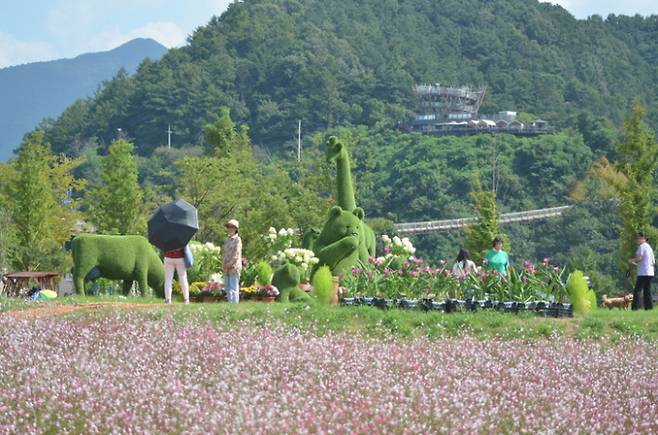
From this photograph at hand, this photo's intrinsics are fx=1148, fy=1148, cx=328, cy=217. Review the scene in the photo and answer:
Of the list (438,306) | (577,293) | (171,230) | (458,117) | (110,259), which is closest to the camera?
(438,306)

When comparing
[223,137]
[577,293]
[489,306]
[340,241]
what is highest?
[223,137]

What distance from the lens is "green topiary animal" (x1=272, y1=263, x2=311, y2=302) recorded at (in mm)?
18562

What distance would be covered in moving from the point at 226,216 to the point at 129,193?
3040mm

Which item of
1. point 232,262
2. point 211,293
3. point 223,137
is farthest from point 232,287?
point 223,137

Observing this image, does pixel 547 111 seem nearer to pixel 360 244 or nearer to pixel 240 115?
pixel 240 115

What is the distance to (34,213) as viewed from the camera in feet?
111

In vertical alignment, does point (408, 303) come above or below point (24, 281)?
above

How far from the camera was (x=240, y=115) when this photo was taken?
121 meters

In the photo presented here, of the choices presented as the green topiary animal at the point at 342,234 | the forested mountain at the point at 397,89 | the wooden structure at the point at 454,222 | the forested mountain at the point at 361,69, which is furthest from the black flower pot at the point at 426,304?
the forested mountain at the point at 361,69

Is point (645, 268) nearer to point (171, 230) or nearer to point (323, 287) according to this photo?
point (323, 287)

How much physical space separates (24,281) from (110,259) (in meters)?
12.2

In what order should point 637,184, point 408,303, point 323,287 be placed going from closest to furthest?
1. point 408,303
2. point 323,287
3. point 637,184

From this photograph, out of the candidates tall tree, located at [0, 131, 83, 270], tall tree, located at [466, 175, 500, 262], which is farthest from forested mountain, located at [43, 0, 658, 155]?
tall tree, located at [0, 131, 83, 270]

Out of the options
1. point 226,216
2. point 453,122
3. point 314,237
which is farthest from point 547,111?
point 314,237
